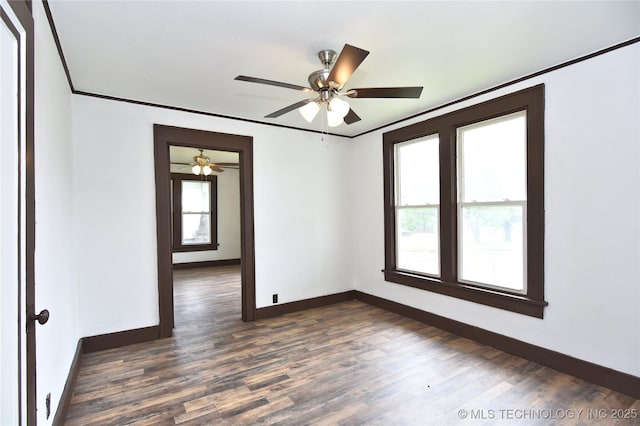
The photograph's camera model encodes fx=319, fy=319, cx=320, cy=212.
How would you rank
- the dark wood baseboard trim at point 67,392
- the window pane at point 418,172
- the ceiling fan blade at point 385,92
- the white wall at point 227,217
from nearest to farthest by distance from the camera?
the dark wood baseboard trim at point 67,392 → the ceiling fan blade at point 385,92 → the window pane at point 418,172 → the white wall at point 227,217

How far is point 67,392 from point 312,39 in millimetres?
3087

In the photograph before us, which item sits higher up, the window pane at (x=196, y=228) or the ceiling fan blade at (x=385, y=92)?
the ceiling fan blade at (x=385, y=92)

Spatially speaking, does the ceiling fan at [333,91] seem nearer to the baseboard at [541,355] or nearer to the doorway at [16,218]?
the doorway at [16,218]

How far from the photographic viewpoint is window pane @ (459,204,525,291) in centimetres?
312

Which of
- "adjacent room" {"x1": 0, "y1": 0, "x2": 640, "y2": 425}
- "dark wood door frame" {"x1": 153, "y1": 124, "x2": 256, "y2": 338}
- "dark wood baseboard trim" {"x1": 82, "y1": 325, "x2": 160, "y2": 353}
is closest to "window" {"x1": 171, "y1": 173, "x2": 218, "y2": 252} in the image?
"adjacent room" {"x1": 0, "y1": 0, "x2": 640, "y2": 425}

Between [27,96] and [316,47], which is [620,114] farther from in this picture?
[27,96]

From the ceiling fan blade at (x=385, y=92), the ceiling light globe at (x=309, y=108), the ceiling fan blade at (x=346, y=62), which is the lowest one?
the ceiling light globe at (x=309, y=108)

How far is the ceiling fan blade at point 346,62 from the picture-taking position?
1862 mm

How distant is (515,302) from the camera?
A: 119 inches

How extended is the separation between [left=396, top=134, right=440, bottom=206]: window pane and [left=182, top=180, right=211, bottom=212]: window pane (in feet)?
19.0

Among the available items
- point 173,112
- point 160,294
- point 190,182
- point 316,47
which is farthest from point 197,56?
point 190,182

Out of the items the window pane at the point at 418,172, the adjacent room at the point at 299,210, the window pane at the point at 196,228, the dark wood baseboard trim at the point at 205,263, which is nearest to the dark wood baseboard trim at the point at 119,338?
the adjacent room at the point at 299,210

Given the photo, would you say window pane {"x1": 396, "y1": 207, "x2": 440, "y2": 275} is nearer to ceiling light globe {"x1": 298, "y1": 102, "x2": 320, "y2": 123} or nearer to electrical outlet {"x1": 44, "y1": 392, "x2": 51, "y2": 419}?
ceiling light globe {"x1": 298, "y1": 102, "x2": 320, "y2": 123}

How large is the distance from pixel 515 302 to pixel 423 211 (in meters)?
1.48
